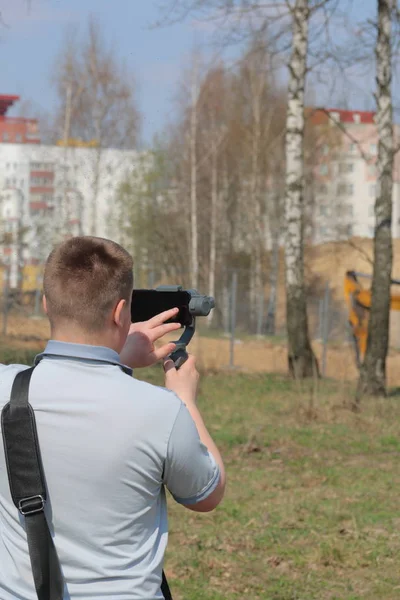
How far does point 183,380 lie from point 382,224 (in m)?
10.2

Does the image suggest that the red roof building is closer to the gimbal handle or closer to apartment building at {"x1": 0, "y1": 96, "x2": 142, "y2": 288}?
apartment building at {"x1": 0, "y1": 96, "x2": 142, "y2": 288}

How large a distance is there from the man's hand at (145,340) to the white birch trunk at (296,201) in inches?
453

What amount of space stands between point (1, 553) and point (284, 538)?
3813 millimetres

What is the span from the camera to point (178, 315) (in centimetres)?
244

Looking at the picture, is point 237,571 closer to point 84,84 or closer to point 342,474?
point 342,474

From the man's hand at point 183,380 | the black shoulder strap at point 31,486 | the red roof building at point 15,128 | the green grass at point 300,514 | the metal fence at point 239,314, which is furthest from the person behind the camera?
the red roof building at point 15,128

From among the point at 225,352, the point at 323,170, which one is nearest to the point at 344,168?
the point at 323,170

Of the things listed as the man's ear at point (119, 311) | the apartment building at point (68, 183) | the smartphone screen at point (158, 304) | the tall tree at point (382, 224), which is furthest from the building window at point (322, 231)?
the man's ear at point (119, 311)

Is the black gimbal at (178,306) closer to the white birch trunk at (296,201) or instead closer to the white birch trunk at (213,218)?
the white birch trunk at (296,201)

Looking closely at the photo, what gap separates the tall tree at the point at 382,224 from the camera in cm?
1205

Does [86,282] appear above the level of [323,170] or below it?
below

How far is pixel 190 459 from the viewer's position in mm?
2098

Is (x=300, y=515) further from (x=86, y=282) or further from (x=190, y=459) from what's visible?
(x=86, y=282)

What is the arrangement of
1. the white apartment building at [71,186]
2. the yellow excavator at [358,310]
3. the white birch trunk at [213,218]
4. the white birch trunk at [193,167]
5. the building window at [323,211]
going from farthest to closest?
the building window at [323,211], the white apartment building at [71,186], the white birch trunk at [213,218], the white birch trunk at [193,167], the yellow excavator at [358,310]
